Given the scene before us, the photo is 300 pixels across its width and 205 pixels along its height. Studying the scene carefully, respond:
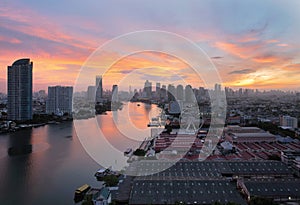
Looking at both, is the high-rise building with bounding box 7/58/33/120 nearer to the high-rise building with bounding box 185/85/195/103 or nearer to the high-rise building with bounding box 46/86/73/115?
the high-rise building with bounding box 46/86/73/115

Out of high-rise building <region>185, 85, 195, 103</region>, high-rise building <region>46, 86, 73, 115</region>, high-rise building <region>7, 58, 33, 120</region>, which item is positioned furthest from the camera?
high-rise building <region>46, 86, 73, 115</region>

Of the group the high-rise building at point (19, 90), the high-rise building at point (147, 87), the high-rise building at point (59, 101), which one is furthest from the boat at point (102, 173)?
the high-rise building at point (59, 101)

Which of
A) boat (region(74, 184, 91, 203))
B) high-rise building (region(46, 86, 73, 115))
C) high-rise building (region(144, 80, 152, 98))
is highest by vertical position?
high-rise building (region(144, 80, 152, 98))

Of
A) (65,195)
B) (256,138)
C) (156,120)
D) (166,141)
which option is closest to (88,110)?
(156,120)

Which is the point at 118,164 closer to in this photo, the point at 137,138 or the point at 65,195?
the point at 65,195

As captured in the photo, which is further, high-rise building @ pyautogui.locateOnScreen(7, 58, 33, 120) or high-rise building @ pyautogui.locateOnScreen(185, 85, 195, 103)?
high-rise building @ pyautogui.locateOnScreen(185, 85, 195, 103)

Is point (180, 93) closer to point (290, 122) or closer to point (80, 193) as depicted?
point (290, 122)

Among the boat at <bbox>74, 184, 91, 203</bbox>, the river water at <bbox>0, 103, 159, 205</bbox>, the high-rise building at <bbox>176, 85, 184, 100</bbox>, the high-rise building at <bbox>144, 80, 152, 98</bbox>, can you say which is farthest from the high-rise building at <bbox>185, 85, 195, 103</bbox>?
the boat at <bbox>74, 184, 91, 203</bbox>
